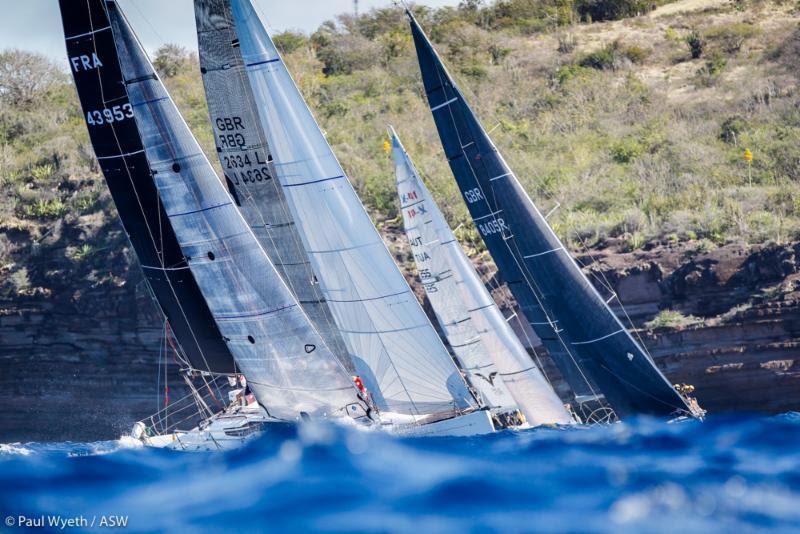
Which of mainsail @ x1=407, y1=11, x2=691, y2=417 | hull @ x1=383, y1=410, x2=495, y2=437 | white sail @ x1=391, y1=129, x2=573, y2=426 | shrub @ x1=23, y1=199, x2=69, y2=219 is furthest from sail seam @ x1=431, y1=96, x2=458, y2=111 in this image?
shrub @ x1=23, y1=199, x2=69, y2=219

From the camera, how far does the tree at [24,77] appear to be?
4066cm

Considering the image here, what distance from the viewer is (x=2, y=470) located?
16672mm

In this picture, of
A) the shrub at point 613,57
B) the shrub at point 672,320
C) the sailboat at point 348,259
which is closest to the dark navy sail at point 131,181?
the sailboat at point 348,259

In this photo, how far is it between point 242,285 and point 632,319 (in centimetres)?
949

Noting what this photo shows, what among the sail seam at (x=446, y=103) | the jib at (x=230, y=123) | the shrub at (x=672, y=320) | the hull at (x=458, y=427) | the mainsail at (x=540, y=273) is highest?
the jib at (x=230, y=123)

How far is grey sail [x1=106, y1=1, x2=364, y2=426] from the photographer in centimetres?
1631

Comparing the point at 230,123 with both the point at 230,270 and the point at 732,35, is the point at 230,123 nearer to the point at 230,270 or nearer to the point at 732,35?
the point at 230,270

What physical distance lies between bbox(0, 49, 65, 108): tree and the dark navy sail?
25.1 metres

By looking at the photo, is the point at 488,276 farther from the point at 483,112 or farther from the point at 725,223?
the point at 483,112

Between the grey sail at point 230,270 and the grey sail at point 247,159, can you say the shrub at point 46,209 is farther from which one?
the grey sail at point 230,270

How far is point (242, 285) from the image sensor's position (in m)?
16.6

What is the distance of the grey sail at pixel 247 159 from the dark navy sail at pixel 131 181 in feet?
4.61

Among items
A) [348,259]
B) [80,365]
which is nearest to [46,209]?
[80,365]

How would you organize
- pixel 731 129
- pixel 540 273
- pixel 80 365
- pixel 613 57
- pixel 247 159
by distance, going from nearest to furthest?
pixel 247 159 < pixel 540 273 < pixel 80 365 < pixel 731 129 < pixel 613 57
